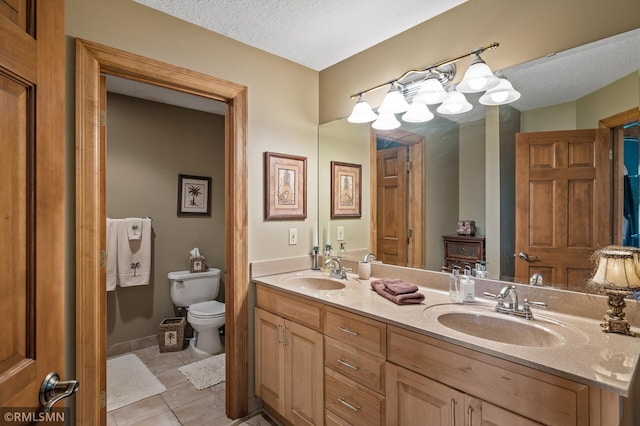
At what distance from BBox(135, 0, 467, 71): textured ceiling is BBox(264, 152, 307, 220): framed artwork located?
2.46 feet

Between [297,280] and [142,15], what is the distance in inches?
70.1

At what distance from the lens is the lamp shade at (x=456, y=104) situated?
174 centimetres

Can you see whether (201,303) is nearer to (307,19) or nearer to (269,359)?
(269,359)

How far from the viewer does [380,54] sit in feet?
7.05

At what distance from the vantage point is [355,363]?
1496 mm

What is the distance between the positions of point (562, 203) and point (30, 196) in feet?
6.15

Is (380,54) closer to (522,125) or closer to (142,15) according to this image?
(522,125)

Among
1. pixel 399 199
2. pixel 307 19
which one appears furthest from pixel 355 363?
pixel 307 19

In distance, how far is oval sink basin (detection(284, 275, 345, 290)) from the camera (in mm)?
2154

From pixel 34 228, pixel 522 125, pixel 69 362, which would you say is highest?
pixel 522 125

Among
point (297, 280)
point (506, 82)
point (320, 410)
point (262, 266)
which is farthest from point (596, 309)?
point (262, 266)

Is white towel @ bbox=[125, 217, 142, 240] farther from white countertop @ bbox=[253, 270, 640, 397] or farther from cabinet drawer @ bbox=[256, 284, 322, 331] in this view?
white countertop @ bbox=[253, 270, 640, 397]

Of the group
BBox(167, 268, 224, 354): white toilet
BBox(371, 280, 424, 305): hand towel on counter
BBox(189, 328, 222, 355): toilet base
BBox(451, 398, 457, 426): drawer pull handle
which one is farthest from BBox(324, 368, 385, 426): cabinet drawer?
BBox(189, 328, 222, 355): toilet base

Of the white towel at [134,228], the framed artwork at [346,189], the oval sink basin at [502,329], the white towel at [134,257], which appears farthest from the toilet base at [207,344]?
the oval sink basin at [502,329]
